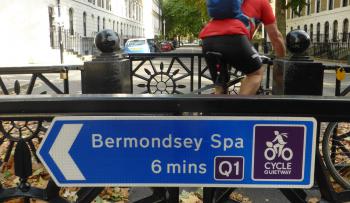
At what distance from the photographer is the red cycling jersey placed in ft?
11.6

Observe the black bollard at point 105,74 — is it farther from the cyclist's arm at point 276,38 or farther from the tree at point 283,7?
the tree at point 283,7

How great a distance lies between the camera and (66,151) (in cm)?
167

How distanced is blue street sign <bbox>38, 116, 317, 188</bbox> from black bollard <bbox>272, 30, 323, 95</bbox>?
5.77 feet

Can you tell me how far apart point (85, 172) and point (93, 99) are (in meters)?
0.30

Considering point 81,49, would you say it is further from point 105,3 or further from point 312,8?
point 312,8

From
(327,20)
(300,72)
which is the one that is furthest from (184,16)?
(300,72)

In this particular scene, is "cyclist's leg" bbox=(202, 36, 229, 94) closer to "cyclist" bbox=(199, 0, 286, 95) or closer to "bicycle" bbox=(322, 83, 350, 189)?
"cyclist" bbox=(199, 0, 286, 95)

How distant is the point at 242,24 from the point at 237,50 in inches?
8.6

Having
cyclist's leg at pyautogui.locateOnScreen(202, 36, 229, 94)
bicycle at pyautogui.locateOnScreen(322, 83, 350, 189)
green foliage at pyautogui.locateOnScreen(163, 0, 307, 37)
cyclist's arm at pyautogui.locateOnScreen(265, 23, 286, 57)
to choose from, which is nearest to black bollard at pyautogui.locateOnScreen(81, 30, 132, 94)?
cyclist's leg at pyautogui.locateOnScreen(202, 36, 229, 94)

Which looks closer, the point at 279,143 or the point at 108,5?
the point at 279,143

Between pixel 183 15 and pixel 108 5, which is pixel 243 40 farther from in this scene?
pixel 183 15

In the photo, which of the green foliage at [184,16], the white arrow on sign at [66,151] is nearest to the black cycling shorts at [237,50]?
the white arrow on sign at [66,151]

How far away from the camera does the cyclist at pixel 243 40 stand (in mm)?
3572

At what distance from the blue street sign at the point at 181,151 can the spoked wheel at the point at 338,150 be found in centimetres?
197
